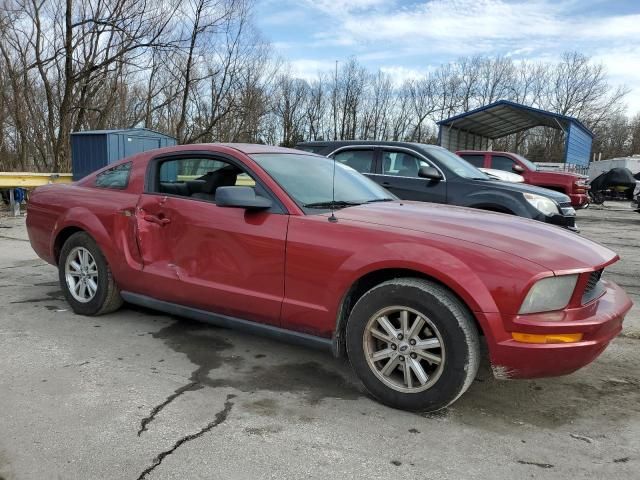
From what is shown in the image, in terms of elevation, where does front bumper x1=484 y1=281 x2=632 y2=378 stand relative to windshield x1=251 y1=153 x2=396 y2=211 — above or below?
below

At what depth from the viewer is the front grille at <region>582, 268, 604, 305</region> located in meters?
2.88

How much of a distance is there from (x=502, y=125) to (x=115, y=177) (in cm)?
2948

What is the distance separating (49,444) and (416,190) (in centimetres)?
588

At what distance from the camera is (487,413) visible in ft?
9.75

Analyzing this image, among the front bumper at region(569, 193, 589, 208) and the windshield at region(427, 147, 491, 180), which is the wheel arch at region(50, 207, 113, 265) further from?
the front bumper at region(569, 193, 589, 208)

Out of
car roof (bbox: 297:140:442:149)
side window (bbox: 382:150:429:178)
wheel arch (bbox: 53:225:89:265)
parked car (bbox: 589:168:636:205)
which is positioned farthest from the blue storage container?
parked car (bbox: 589:168:636:205)

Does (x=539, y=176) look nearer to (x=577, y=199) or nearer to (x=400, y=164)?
(x=577, y=199)

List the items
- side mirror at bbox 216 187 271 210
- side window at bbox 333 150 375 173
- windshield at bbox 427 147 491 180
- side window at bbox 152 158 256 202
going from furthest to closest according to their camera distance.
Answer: side window at bbox 333 150 375 173 → windshield at bbox 427 147 491 180 → side window at bbox 152 158 256 202 → side mirror at bbox 216 187 271 210

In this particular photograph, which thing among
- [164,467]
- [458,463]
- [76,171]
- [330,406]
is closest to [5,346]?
[164,467]

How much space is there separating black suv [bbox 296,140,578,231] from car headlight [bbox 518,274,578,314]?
4.26 m

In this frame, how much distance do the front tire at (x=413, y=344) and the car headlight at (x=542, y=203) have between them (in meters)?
4.65

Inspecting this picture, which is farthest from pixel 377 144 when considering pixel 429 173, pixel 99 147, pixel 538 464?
pixel 99 147

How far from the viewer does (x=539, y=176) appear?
43.1ft

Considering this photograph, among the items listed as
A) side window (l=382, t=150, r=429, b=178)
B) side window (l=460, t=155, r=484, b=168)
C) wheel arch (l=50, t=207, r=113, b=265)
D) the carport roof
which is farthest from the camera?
the carport roof
